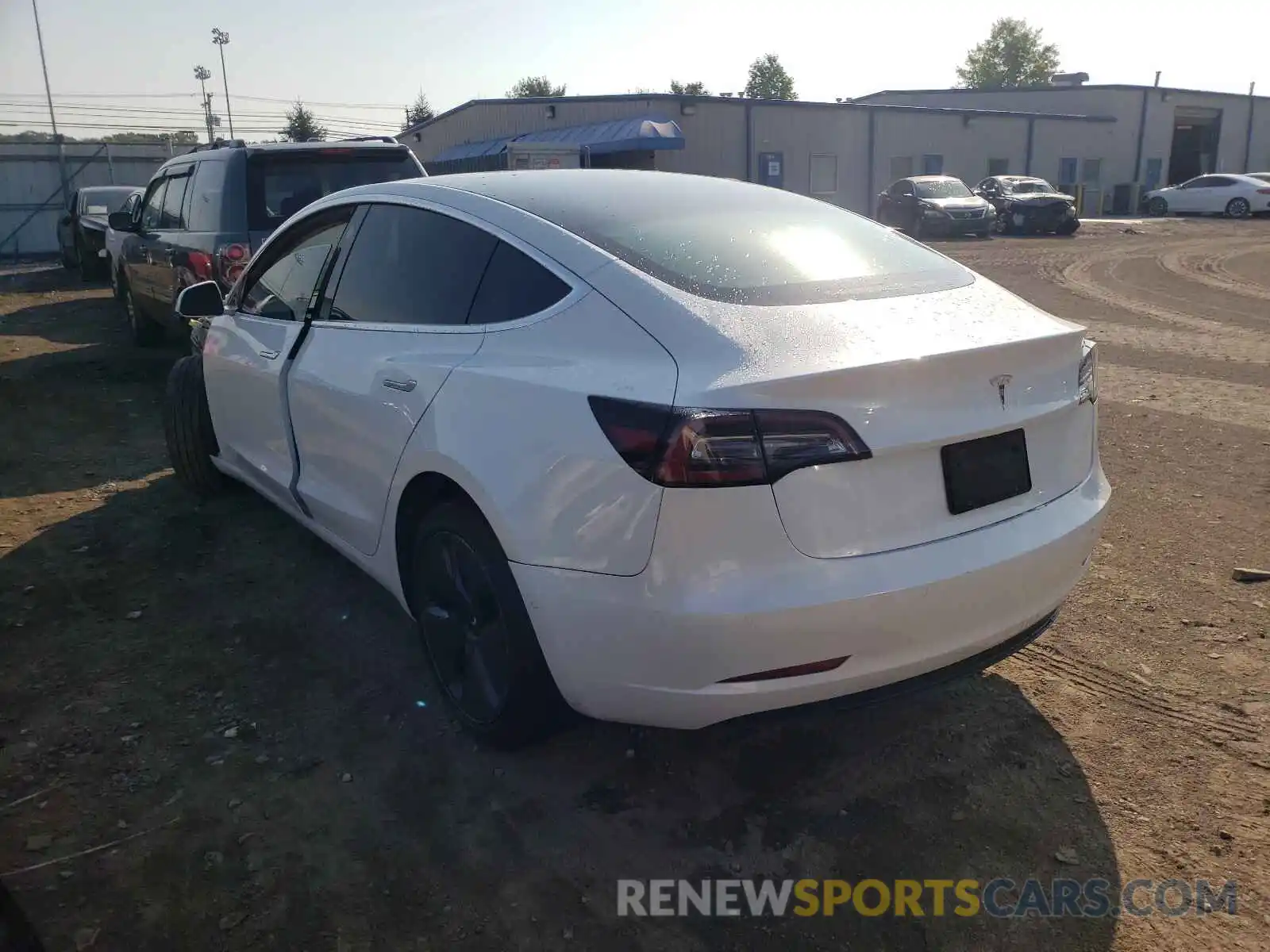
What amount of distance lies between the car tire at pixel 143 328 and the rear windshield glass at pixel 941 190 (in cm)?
2180

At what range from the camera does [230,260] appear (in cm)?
714

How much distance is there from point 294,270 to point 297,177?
365 centimetres

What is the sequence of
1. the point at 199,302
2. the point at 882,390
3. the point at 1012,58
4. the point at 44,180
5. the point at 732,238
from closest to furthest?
the point at 882,390 < the point at 732,238 < the point at 199,302 < the point at 44,180 < the point at 1012,58

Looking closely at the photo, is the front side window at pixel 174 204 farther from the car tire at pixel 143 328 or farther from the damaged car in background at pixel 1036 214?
the damaged car in background at pixel 1036 214

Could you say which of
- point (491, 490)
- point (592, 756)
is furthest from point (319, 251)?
point (592, 756)

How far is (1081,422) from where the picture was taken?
2.84 meters

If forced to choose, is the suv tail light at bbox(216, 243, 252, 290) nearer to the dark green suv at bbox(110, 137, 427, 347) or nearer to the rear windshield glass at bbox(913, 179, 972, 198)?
the dark green suv at bbox(110, 137, 427, 347)

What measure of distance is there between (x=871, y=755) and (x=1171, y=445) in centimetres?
412

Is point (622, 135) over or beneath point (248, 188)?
over

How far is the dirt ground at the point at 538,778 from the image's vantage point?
239 cm

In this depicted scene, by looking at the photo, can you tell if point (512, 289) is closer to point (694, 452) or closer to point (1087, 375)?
point (694, 452)

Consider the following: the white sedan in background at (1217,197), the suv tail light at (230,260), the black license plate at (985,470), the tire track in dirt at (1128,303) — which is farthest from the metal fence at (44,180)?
the white sedan in background at (1217,197)

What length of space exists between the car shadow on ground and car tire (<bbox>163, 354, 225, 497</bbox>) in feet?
5.18

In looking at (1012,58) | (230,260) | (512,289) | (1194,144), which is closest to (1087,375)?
(512,289)
